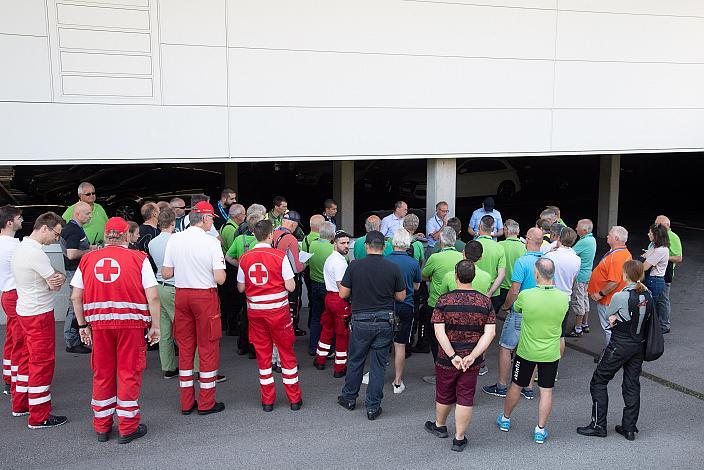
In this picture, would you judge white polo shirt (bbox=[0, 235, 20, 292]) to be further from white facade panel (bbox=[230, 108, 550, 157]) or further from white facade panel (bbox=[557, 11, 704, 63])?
white facade panel (bbox=[557, 11, 704, 63])

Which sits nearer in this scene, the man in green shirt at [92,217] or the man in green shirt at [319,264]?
the man in green shirt at [319,264]

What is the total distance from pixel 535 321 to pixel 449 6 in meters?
6.58

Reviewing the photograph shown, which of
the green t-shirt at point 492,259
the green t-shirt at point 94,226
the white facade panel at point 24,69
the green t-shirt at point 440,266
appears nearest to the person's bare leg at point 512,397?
the green t-shirt at point 440,266

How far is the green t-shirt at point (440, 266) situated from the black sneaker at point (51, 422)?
12.0ft

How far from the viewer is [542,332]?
5.11 metres

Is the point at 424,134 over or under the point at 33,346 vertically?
over

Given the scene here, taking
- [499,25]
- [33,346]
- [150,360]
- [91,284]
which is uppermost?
[499,25]

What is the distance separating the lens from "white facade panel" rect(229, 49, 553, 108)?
9148mm

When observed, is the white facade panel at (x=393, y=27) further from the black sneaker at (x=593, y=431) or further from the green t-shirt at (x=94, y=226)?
the black sneaker at (x=593, y=431)

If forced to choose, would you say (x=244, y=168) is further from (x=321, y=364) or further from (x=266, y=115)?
(x=321, y=364)

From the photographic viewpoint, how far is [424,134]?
10.2 m

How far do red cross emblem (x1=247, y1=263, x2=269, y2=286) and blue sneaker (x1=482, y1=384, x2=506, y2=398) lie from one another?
2.54 m

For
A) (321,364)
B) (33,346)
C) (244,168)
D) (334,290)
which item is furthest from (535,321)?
(244,168)

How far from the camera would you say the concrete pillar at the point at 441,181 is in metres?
10.7
